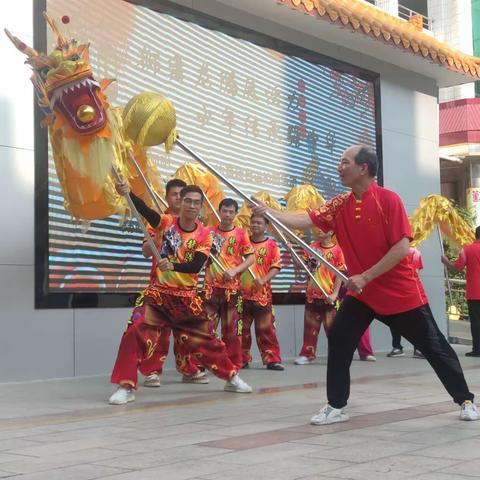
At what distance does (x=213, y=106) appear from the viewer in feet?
33.2

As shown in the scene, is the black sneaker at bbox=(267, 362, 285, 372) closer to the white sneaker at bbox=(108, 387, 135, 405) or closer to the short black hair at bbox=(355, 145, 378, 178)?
the white sneaker at bbox=(108, 387, 135, 405)

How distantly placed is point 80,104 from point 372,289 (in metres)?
2.48

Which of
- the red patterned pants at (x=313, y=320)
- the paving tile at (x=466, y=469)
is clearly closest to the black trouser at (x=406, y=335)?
the paving tile at (x=466, y=469)

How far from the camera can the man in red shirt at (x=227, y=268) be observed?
8.48 m

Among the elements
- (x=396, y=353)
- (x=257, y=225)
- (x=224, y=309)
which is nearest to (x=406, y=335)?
(x=224, y=309)

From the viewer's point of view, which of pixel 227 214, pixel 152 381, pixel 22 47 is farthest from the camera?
pixel 227 214

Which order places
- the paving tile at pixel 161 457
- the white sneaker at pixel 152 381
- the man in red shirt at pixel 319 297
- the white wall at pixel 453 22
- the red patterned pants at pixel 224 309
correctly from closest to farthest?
the paving tile at pixel 161 457
the white sneaker at pixel 152 381
the red patterned pants at pixel 224 309
the man in red shirt at pixel 319 297
the white wall at pixel 453 22

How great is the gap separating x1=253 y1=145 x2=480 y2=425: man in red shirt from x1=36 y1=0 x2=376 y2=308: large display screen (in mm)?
3568

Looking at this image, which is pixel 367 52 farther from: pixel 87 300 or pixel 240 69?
pixel 87 300

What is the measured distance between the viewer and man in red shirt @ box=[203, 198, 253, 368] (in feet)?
27.8

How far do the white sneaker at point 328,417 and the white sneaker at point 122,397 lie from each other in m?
1.64

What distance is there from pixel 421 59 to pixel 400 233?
27.6 feet

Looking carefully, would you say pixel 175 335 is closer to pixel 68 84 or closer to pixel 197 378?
pixel 197 378

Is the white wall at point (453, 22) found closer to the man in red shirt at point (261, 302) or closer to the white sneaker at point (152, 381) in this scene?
the man in red shirt at point (261, 302)
